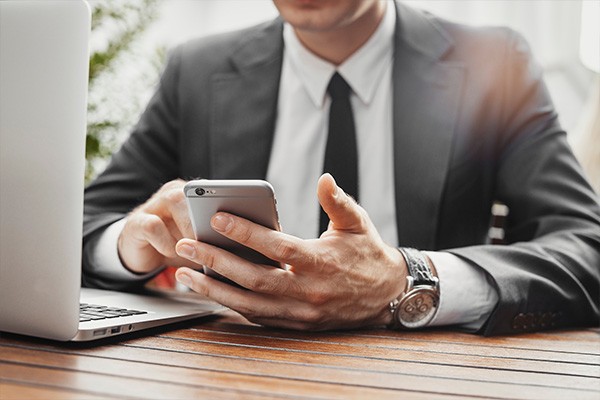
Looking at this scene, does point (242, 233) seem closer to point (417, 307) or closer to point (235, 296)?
point (235, 296)

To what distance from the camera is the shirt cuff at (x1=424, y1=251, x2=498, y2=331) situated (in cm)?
99

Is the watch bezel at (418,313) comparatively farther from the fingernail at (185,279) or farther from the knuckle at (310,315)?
the fingernail at (185,279)

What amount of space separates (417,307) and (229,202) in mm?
320

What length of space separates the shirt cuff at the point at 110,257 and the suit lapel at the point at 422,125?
542mm

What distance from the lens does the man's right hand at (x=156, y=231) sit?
98 cm

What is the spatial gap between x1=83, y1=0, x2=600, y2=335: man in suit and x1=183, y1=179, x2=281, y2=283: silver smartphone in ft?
0.61

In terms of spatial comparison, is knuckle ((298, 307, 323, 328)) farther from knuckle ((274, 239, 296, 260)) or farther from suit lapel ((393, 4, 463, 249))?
suit lapel ((393, 4, 463, 249))

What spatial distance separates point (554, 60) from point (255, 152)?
4.37 feet

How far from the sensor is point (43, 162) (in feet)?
2.29

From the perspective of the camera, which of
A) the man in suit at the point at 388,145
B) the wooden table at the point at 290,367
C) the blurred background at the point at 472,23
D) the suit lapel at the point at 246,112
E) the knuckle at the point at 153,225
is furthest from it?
the blurred background at the point at 472,23

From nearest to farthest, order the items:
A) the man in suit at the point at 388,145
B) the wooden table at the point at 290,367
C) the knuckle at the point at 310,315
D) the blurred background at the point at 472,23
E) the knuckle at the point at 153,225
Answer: the wooden table at the point at 290,367 < the knuckle at the point at 310,315 < the knuckle at the point at 153,225 < the man in suit at the point at 388,145 < the blurred background at the point at 472,23

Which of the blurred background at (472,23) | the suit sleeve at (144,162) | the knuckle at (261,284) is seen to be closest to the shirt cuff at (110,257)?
the suit sleeve at (144,162)

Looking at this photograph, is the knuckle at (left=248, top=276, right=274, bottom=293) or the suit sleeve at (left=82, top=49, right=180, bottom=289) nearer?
the knuckle at (left=248, top=276, right=274, bottom=293)

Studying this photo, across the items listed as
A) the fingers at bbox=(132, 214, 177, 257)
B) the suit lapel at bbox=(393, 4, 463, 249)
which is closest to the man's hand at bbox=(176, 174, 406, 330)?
the fingers at bbox=(132, 214, 177, 257)
